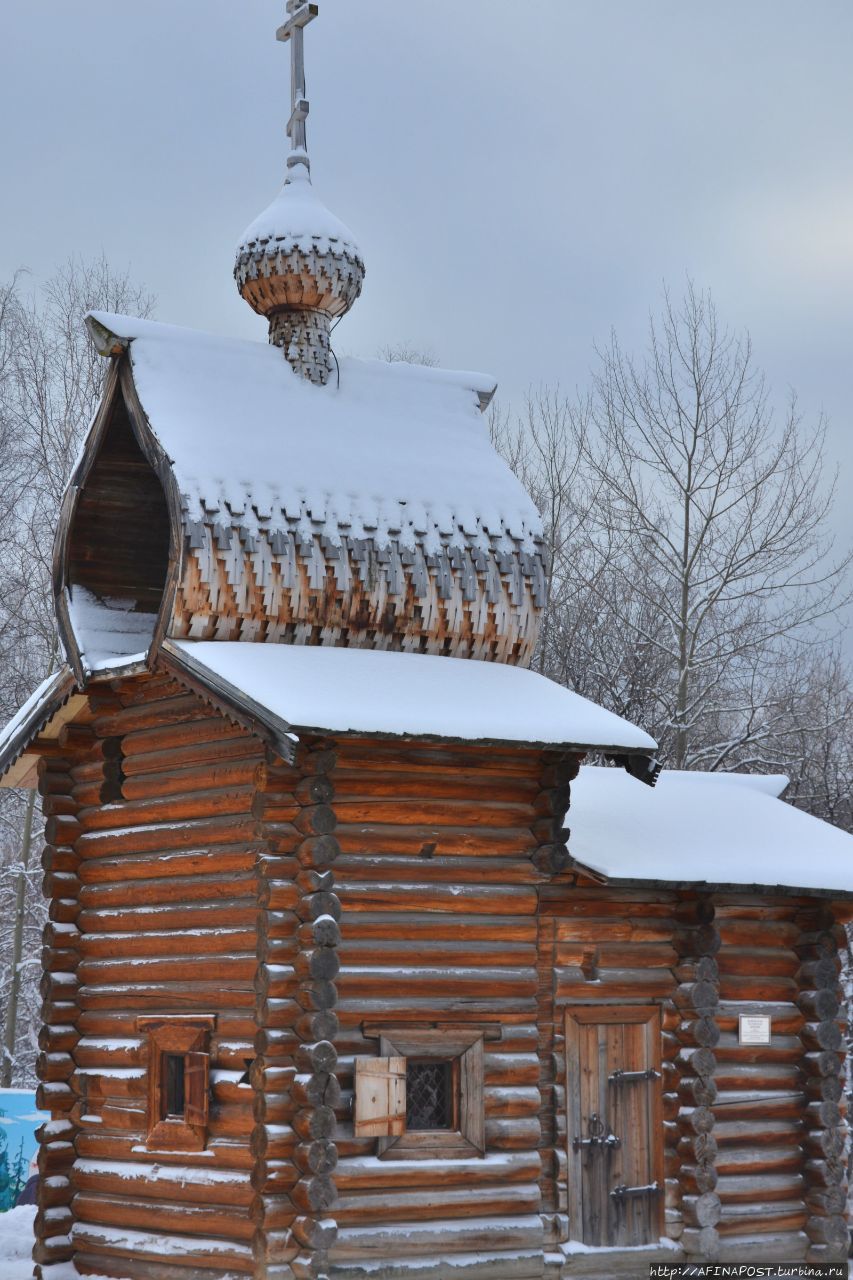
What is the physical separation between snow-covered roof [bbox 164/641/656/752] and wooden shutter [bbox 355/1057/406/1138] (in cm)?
241

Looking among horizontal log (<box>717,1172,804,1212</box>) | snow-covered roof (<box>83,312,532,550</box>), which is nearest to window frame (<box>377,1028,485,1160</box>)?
horizontal log (<box>717,1172,804,1212</box>)

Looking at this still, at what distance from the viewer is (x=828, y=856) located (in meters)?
15.1

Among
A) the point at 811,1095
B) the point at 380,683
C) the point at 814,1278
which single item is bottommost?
the point at 814,1278

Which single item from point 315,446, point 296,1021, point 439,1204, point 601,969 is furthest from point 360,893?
point 315,446

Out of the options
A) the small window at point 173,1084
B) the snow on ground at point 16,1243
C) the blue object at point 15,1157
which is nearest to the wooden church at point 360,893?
the small window at point 173,1084

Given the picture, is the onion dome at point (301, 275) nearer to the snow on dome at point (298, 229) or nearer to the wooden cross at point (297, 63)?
the snow on dome at point (298, 229)

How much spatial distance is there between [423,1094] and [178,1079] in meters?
1.95

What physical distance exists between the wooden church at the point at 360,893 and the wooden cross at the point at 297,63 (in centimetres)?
7

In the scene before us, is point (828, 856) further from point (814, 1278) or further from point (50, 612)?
point (50, 612)

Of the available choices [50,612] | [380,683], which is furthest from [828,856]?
[50,612]

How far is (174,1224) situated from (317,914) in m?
2.82

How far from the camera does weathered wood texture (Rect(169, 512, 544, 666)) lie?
13453 mm

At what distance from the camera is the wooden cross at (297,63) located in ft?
53.2

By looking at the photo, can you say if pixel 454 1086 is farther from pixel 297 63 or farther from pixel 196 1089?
pixel 297 63
